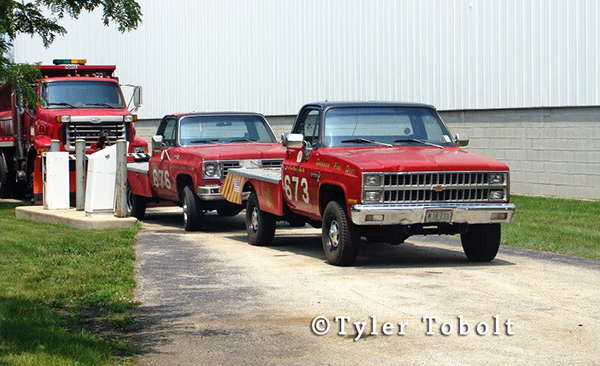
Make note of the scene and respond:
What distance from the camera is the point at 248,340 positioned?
336 inches

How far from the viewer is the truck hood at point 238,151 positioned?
17.9 metres

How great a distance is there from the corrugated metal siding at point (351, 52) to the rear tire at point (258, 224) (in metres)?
10.00

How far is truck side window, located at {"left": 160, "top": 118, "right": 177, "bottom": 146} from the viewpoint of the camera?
19.5 m

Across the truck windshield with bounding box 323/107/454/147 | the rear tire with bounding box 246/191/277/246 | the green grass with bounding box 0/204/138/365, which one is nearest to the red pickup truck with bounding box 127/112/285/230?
the rear tire with bounding box 246/191/277/246

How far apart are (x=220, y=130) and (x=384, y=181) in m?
7.33

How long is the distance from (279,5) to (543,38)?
10557mm

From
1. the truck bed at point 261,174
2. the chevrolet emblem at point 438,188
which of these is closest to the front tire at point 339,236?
the chevrolet emblem at point 438,188

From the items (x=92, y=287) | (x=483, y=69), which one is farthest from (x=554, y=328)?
(x=483, y=69)

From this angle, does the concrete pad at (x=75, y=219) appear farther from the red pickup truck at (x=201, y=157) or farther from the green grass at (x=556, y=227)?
the green grass at (x=556, y=227)

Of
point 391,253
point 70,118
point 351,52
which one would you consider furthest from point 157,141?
point 351,52

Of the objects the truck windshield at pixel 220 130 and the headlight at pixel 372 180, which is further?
the truck windshield at pixel 220 130

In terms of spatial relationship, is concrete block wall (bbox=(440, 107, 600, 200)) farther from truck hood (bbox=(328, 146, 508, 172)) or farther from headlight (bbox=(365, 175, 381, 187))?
headlight (bbox=(365, 175, 381, 187))

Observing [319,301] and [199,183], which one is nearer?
[319,301]

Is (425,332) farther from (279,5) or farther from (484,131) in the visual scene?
(279,5)
